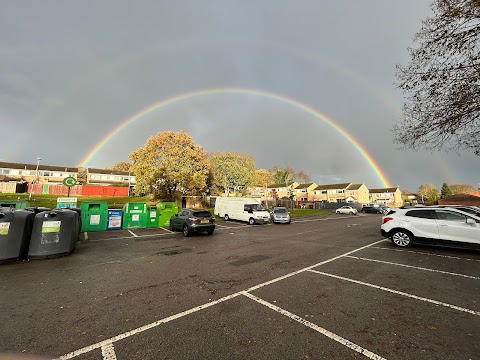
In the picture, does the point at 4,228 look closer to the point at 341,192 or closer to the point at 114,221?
the point at 114,221

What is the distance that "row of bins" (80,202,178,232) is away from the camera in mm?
14023

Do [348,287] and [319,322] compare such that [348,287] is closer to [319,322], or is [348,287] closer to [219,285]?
[319,322]

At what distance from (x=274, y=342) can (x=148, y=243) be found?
890 cm

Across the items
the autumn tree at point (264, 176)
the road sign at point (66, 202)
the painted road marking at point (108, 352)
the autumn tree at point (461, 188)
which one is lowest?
the painted road marking at point (108, 352)

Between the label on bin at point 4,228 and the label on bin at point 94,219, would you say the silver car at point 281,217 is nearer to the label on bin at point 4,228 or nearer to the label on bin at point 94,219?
the label on bin at point 94,219

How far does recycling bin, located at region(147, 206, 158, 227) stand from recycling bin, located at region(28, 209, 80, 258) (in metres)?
8.08

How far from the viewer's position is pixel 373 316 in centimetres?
373

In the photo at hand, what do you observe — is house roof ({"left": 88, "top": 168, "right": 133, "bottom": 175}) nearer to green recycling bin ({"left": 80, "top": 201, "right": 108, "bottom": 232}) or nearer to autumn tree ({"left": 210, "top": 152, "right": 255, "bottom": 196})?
autumn tree ({"left": 210, "top": 152, "right": 255, "bottom": 196})

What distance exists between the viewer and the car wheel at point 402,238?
372 inches

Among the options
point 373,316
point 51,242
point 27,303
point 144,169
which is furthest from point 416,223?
point 144,169

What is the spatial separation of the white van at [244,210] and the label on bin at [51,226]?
14.1 metres

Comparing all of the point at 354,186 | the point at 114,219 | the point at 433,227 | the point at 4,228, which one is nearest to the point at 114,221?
the point at 114,219

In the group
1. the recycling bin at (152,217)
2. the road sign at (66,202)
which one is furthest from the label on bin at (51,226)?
the recycling bin at (152,217)

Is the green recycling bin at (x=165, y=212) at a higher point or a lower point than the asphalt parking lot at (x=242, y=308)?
higher
